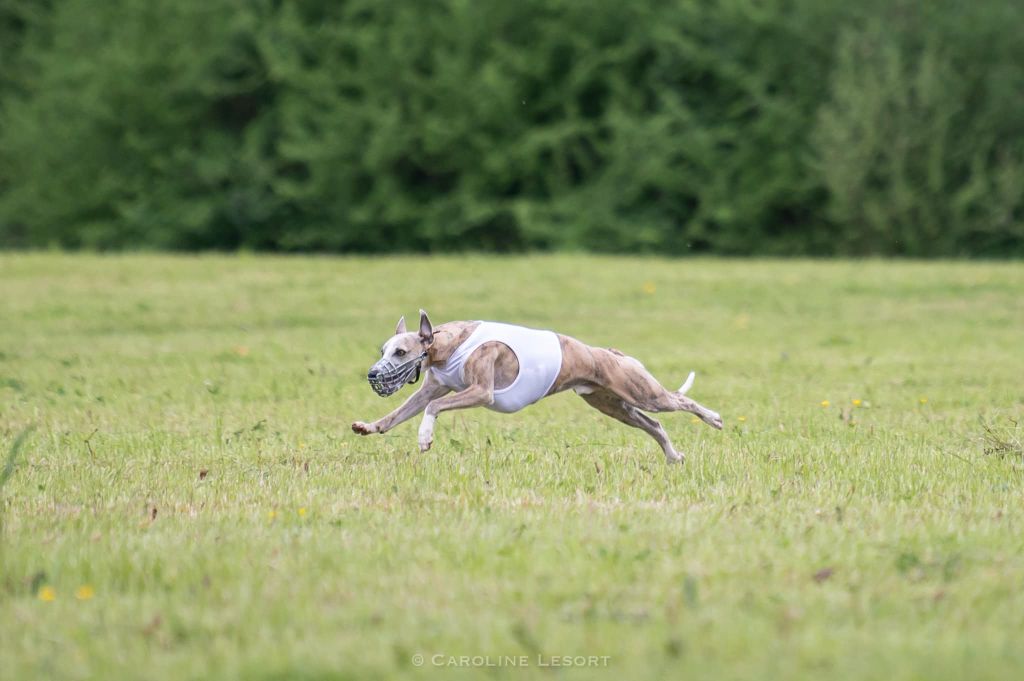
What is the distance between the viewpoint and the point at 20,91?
40812mm

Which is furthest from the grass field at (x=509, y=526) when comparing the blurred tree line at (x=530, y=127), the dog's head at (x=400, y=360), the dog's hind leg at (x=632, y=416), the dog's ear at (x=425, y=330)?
the blurred tree line at (x=530, y=127)

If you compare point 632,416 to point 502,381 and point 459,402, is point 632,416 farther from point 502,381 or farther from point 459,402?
point 459,402

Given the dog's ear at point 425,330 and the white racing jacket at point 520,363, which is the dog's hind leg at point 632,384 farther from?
the dog's ear at point 425,330

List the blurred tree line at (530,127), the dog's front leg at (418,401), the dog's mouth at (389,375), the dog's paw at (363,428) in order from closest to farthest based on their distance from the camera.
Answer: the dog's mouth at (389,375)
the dog's paw at (363,428)
the dog's front leg at (418,401)
the blurred tree line at (530,127)

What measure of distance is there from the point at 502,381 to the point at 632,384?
0.80m

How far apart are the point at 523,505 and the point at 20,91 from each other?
38.5 m

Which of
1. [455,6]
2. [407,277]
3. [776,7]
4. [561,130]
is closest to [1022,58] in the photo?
[776,7]

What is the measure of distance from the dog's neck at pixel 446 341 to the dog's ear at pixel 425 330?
0.10 meters

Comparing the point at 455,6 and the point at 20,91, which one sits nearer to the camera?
the point at 455,6

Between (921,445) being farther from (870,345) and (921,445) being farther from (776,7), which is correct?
(776,7)

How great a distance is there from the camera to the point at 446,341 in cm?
702

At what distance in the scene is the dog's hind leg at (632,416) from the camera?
25.0 ft

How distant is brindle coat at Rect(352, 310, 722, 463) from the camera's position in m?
6.86

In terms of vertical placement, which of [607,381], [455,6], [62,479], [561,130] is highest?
[455,6]
